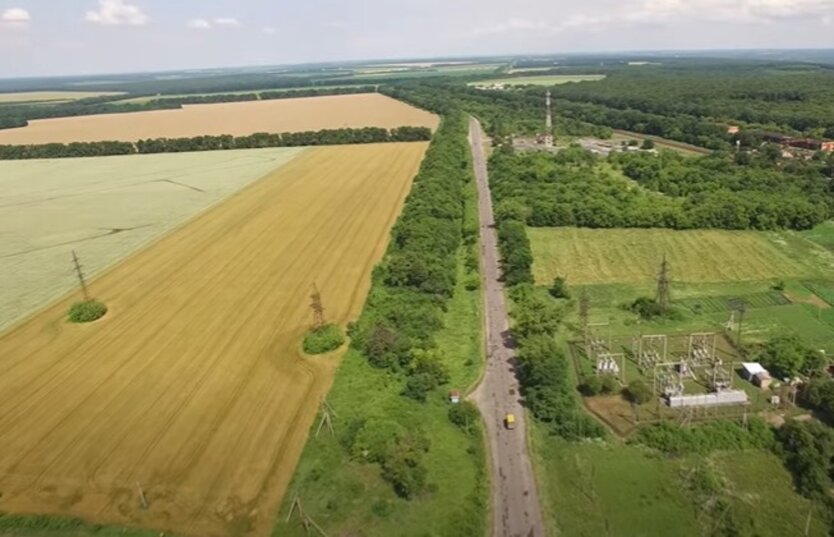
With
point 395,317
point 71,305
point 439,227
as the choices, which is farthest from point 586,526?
point 71,305

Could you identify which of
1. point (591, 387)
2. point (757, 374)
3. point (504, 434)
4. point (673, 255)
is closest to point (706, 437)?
point (591, 387)

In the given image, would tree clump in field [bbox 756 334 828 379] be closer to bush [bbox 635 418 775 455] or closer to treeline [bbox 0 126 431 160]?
bush [bbox 635 418 775 455]

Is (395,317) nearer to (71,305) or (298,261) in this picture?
(298,261)

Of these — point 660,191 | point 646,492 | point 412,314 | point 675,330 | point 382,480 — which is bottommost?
point 660,191

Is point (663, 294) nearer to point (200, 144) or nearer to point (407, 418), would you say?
point (407, 418)

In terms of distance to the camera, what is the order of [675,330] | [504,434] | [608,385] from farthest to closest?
[675,330] < [608,385] < [504,434]

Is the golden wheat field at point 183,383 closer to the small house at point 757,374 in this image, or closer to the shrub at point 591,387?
the shrub at point 591,387

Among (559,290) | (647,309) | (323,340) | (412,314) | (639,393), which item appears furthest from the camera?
(559,290)

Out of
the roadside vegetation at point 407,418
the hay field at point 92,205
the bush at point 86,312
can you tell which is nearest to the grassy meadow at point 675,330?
the roadside vegetation at point 407,418
